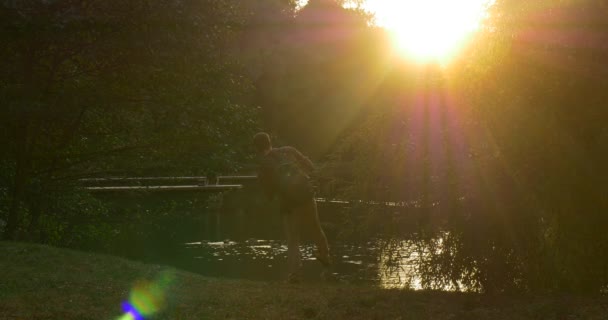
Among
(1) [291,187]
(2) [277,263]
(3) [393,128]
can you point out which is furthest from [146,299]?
(2) [277,263]

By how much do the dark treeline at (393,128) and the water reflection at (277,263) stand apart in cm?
133

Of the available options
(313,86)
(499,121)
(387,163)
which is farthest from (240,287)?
(313,86)

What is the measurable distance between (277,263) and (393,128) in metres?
5.95

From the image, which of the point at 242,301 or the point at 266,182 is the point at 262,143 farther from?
the point at 242,301

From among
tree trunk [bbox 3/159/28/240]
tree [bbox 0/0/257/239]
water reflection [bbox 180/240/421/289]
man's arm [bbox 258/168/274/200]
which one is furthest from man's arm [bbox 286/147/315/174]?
tree trunk [bbox 3/159/28/240]

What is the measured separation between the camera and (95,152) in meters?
12.2

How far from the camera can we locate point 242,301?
6.63 m

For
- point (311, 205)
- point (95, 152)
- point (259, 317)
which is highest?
point (95, 152)

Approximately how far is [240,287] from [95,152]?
5672 mm

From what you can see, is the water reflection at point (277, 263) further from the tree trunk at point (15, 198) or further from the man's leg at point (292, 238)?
the tree trunk at point (15, 198)

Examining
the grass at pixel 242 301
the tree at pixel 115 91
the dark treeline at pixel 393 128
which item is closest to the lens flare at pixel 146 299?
the grass at pixel 242 301

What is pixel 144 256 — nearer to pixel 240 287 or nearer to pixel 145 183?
pixel 145 183

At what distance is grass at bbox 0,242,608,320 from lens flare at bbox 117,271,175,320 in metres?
0.07

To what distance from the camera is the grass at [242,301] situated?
232 inches
